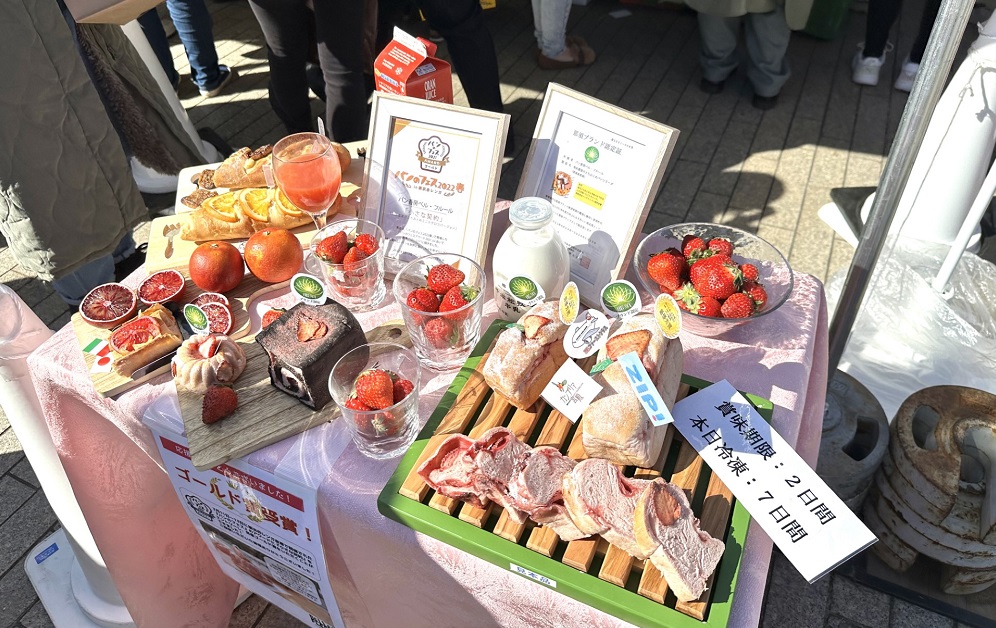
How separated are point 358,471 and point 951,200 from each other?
8.32 feet

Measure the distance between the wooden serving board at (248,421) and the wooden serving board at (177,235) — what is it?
1.68ft

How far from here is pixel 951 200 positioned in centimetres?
268

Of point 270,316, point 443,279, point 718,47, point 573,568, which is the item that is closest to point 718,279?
point 443,279

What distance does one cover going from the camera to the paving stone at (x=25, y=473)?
2676 mm

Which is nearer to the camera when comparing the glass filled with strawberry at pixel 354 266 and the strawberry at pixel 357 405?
the strawberry at pixel 357 405

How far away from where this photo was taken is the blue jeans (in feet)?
13.9

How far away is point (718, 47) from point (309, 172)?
344cm

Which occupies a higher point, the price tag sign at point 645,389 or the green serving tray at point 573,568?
the price tag sign at point 645,389

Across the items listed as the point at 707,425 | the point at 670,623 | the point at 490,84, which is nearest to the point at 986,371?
the point at 707,425

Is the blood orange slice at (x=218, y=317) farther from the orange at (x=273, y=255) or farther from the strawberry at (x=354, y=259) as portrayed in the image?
the strawberry at (x=354, y=259)

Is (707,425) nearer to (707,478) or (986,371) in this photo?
(707,478)

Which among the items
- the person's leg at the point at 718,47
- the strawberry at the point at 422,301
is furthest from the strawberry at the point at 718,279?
the person's leg at the point at 718,47

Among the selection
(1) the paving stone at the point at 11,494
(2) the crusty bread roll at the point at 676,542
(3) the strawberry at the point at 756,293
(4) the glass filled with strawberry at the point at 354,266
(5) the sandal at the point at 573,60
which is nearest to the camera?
(2) the crusty bread roll at the point at 676,542

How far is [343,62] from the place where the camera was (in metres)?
2.98
